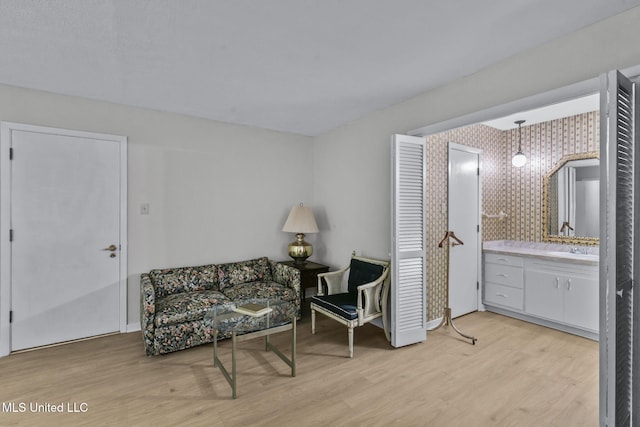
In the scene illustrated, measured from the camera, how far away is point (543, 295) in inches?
143

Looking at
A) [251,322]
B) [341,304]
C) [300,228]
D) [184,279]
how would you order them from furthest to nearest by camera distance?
1. [300,228]
2. [184,279]
3. [341,304]
4. [251,322]

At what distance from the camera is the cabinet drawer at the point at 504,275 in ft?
12.7

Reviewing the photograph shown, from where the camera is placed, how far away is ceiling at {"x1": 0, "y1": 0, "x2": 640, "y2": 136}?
1.82m

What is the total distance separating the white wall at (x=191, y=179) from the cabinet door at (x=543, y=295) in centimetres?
306

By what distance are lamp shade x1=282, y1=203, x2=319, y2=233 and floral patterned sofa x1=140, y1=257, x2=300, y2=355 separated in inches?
19.8

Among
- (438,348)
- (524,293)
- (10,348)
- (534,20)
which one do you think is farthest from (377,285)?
(10,348)

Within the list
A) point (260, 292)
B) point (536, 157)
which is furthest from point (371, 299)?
point (536, 157)

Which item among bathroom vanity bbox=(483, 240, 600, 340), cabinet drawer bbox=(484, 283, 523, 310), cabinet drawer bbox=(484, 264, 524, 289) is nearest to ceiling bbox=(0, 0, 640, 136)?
bathroom vanity bbox=(483, 240, 600, 340)

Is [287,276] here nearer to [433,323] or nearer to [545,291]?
[433,323]

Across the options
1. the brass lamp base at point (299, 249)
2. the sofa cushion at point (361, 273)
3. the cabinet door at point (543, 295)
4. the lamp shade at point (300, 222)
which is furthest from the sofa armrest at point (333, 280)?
the cabinet door at point (543, 295)

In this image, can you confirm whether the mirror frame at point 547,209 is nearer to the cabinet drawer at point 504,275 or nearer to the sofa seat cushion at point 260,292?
the cabinet drawer at point 504,275

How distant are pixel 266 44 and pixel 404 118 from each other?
5.59 feet

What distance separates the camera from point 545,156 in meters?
4.15

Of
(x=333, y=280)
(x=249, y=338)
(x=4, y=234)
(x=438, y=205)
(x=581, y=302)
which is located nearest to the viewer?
(x=249, y=338)
